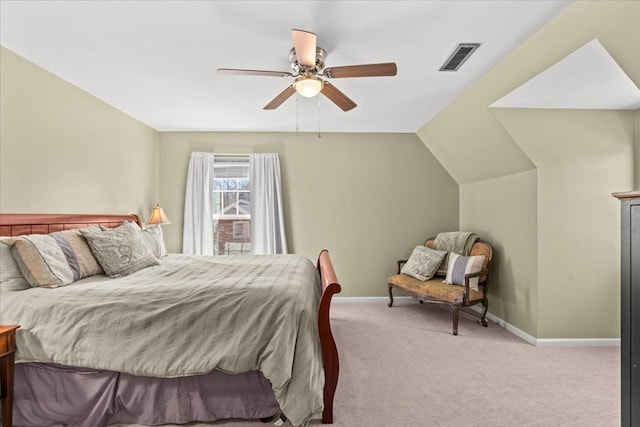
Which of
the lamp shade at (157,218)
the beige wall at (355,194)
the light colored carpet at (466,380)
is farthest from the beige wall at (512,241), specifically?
the lamp shade at (157,218)

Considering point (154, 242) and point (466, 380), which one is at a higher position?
point (154, 242)

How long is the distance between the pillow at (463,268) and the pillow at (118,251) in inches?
A: 123

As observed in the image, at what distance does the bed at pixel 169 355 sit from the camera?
2014 mm

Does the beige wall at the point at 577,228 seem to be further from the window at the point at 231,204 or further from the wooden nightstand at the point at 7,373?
the wooden nightstand at the point at 7,373

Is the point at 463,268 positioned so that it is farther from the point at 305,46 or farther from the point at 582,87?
the point at 305,46

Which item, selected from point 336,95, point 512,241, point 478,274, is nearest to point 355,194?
point 478,274

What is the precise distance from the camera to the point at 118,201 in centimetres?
420

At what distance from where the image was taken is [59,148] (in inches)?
126

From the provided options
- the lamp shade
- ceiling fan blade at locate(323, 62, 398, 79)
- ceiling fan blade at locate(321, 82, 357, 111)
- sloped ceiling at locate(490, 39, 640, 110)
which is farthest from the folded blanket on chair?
the lamp shade

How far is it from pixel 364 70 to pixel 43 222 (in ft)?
9.09

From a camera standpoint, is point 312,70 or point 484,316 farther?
point 484,316

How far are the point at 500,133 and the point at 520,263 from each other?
136 cm

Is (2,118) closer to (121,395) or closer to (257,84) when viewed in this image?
(257,84)

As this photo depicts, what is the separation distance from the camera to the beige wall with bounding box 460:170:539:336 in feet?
11.8
